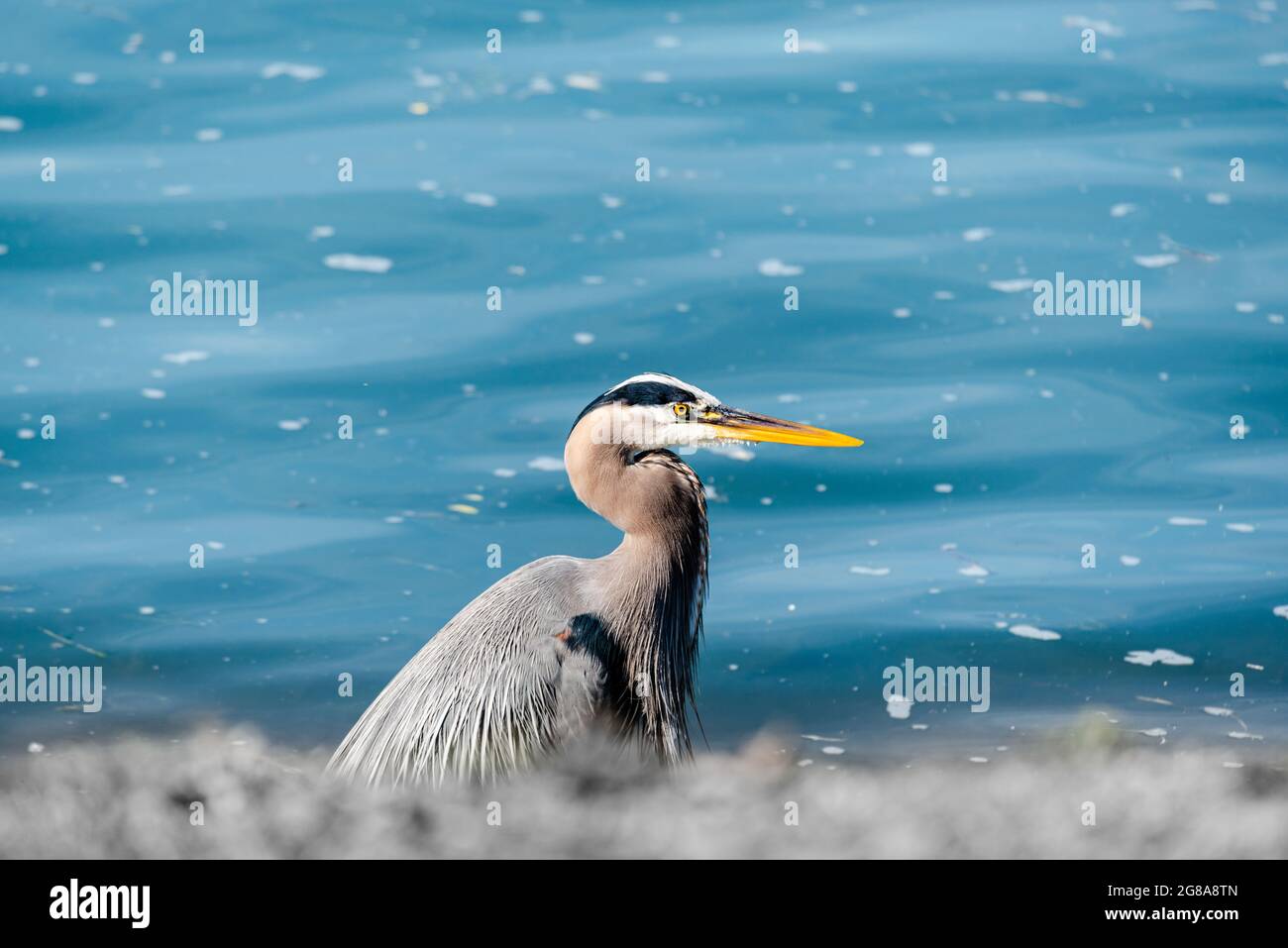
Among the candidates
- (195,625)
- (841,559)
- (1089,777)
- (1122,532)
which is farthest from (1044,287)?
(195,625)

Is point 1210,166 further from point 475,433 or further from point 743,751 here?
point 743,751

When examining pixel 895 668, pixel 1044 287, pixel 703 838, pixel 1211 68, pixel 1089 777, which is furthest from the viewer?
pixel 1211 68

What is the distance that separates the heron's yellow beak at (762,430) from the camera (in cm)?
678

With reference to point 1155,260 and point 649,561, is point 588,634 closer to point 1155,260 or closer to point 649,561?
point 649,561

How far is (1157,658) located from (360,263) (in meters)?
5.95

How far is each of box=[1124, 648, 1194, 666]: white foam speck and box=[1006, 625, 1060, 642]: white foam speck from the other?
0.37 m

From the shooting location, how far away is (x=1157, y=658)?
28.8 feet

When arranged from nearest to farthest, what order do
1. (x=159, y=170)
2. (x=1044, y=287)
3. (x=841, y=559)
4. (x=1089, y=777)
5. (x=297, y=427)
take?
(x=1089, y=777) → (x=841, y=559) → (x=297, y=427) → (x=1044, y=287) → (x=159, y=170)

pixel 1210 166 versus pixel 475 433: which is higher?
pixel 1210 166

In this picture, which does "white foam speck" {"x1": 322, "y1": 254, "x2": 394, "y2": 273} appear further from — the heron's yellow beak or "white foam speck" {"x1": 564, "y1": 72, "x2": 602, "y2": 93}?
A: the heron's yellow beak

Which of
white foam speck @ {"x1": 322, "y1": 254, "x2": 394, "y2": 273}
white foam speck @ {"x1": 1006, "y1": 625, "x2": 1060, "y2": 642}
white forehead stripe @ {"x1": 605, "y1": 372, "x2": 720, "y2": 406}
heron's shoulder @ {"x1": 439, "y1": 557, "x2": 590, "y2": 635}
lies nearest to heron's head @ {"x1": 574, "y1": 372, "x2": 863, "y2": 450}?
white forehead stripe @ {"x1": 605, "y1": 372, "x2": 720, "y2": 406}

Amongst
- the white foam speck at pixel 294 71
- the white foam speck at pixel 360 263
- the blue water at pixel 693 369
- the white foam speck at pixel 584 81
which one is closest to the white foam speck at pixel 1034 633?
the blue water at pixel 693 369

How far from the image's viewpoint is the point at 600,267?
11.9m

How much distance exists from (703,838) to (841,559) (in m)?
3.21
